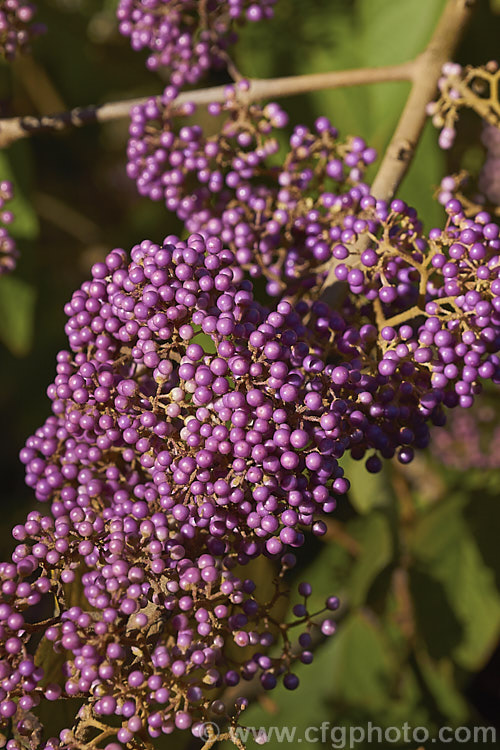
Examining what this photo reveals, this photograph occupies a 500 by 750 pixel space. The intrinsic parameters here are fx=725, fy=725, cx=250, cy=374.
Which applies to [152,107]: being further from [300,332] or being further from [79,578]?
[79,578]

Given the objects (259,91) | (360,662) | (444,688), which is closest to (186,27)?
(259,91)

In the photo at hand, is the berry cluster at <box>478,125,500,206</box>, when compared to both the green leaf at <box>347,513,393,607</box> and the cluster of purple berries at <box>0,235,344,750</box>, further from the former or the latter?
the cluster of purple berries at <box>0,235,344,750</box>

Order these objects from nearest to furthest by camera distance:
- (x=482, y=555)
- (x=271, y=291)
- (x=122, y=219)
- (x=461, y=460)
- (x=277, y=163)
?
(x=271, y=291), (x=277, y=163), (x=482, y=555), (x=461, y=460), (x=122, y=219)

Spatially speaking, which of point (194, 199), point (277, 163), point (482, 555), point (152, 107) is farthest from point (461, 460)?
point (152, 107)

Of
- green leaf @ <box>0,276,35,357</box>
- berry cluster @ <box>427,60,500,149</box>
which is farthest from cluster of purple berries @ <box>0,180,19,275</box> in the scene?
berry cluster @ <box>427,60,500,149</box>

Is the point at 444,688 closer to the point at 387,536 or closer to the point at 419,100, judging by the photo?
the point at 387,536

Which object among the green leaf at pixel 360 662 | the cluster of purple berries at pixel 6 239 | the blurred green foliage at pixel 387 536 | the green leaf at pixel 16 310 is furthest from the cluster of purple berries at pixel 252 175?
the green leaf at pixel 360 662

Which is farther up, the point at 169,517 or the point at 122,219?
the point at 122,219
